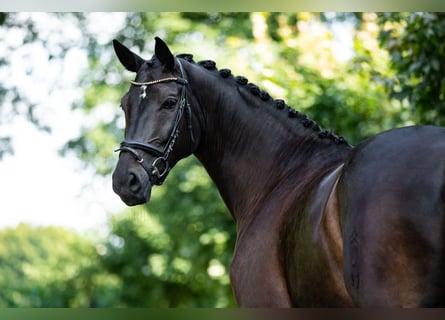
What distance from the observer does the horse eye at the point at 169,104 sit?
15.2 feet

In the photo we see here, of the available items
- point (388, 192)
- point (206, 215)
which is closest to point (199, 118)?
point (388, 192)

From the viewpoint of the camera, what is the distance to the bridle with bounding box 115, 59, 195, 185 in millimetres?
4488

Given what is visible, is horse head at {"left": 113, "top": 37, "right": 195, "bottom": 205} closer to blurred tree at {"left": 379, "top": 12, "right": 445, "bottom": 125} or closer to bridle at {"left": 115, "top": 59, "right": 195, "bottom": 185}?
bridle at {"left": 115, "top": 59, "right": 195, "bottom": 185}

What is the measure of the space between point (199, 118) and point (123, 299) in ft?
A: 45.3

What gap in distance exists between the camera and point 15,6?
4816 mm

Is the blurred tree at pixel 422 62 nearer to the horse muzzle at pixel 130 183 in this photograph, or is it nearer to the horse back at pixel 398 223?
the horse muzzle at pixel 130 183

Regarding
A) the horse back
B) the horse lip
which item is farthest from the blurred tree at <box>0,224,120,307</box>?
the horse back

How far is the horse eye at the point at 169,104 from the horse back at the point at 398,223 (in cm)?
144

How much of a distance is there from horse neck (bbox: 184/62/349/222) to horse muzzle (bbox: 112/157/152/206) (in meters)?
0.65

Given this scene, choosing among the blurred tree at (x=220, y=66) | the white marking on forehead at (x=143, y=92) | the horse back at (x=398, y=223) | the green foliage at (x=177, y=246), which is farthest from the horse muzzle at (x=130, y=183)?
the green foliage at (x=177, y=246)

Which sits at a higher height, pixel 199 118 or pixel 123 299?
→ pixel 199 118

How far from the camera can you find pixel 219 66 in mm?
13508

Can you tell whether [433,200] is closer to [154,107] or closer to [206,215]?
[154,107]

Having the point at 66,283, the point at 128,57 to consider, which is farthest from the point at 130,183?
the point at 66,283
